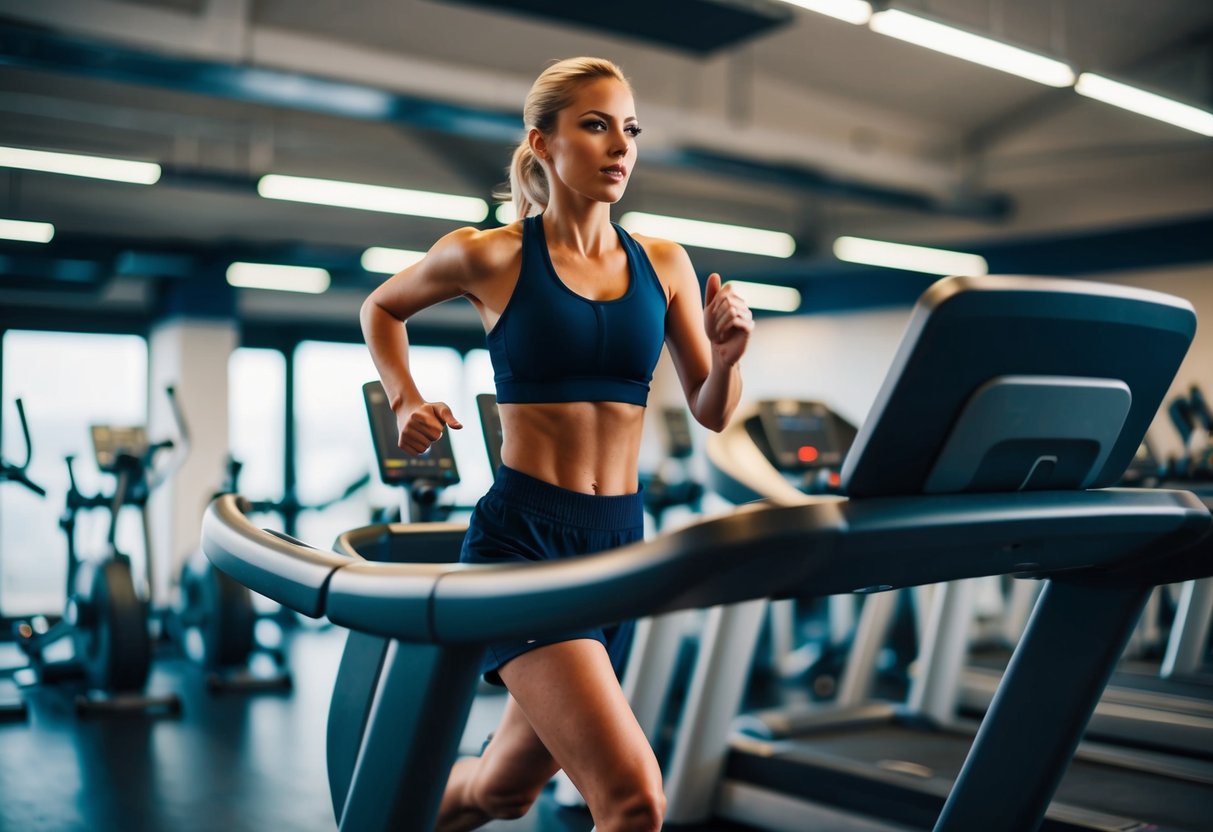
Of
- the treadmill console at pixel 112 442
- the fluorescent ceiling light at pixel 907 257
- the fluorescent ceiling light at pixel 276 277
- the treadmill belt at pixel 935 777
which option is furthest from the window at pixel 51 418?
the treadmill belt at pixel 935 777

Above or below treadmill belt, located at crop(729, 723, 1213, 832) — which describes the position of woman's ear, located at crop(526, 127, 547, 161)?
above

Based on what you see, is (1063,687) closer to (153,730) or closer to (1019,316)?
(1019,316)

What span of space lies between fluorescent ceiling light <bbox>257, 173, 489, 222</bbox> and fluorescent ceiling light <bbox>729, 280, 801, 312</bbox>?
4204 mm

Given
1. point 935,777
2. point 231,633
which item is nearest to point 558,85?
point 935,777

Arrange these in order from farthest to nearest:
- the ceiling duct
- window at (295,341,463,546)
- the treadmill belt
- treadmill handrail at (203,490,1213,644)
A: window at (295,341,463,546), the ceiling duct, the treadmill belt, treadmill handrail at (203,490,1213,644)

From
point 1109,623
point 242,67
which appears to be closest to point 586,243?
point 1109,623

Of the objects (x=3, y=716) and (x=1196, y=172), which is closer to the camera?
(x=3, y=716)

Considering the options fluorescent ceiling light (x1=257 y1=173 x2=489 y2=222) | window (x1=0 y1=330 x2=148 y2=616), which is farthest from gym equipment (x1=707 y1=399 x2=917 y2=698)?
window (x1=0 y1=330 x2=148 y2=616)

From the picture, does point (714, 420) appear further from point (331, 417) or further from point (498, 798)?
point (331, 417)

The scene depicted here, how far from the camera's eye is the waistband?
1550 millimetres

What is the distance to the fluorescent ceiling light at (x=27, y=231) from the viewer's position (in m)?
7.12

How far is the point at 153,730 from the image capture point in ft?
16.0

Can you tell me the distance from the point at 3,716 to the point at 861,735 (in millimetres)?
3794

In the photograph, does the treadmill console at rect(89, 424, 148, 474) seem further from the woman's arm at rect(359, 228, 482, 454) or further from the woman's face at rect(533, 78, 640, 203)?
the woman's face at rect(533, 78, 640, 203)
